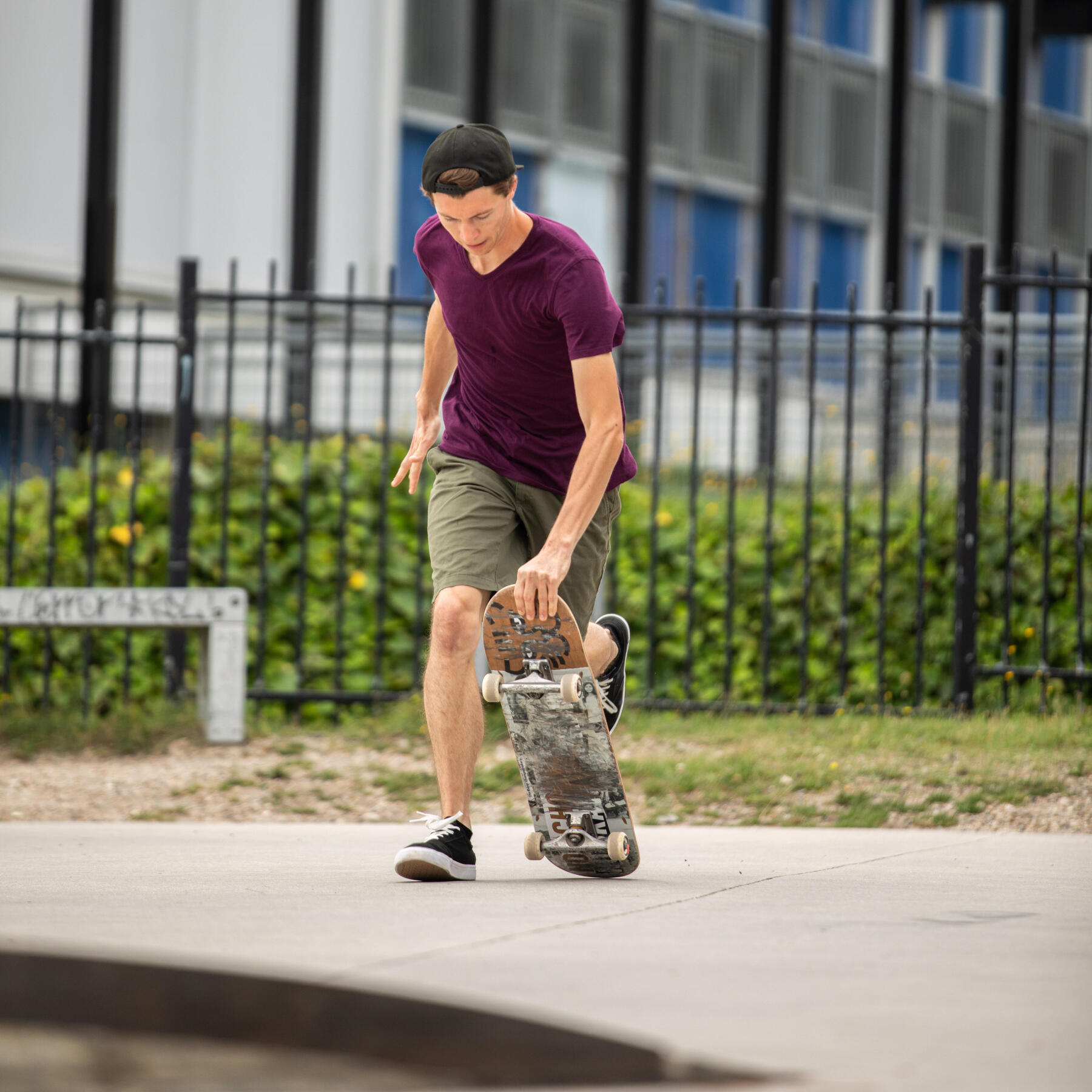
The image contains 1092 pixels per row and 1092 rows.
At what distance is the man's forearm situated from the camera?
141 inches

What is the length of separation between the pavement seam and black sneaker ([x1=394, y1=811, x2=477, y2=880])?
0.58 metres

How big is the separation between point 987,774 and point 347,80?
12.1 m

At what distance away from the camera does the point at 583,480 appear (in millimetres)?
3627

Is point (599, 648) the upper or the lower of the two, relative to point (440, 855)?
upper

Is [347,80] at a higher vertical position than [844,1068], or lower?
higher

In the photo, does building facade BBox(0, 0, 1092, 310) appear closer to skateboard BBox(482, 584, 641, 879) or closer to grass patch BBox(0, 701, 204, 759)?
grass patch BBox(0, 701, 204, 759)

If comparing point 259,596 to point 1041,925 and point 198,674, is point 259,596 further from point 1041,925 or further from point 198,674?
point 1041,925

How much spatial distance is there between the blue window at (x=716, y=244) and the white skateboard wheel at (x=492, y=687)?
16.0m

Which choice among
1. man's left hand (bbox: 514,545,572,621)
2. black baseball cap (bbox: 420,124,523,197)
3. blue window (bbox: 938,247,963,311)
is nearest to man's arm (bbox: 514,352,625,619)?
man's left hand (bbox: 514,545,572,621)

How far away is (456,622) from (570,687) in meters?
0.36

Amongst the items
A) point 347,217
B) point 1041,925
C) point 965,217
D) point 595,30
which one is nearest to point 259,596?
point 1041,925

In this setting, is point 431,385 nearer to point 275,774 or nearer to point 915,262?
point 275,774

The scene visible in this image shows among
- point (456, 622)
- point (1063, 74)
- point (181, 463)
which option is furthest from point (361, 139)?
point (1063, 74)

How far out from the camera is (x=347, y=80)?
15.7 m
